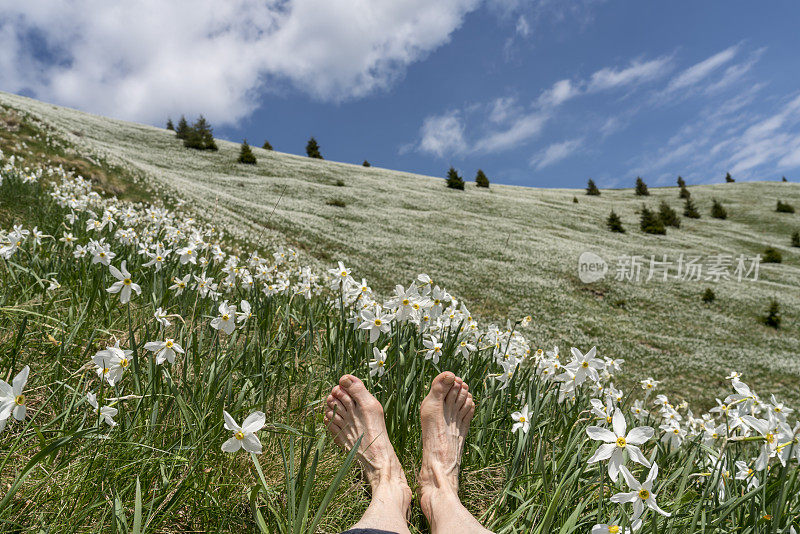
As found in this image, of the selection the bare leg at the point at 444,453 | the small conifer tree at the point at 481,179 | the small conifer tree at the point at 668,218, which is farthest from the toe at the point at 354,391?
the small conifer tree at the point at 481,179

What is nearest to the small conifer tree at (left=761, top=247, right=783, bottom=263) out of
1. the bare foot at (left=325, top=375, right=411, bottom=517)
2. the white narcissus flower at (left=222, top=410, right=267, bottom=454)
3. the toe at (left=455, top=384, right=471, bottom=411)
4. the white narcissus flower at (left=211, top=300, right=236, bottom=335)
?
the toe at (left=455, top=384, right=471, bottom=411)

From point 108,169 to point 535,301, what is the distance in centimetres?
1846

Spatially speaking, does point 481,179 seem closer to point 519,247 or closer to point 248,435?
point 519,247

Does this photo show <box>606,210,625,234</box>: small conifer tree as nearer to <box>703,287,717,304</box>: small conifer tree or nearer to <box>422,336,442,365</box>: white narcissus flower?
<box>703,287,717,304</box>: small conifer tree

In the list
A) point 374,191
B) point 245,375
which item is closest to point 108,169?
point 245,375

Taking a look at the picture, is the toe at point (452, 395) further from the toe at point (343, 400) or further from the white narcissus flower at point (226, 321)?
the white narcissus flower at point (226, 321)

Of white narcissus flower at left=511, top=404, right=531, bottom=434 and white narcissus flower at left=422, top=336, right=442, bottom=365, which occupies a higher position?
white narcissus flower at left=422, top=336, right=442, bottom=365

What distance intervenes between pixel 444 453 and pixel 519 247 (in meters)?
23.8

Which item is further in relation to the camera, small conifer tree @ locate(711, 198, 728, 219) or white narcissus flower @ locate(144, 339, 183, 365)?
small conifer tree @ locate(711, 198, 728, 219)

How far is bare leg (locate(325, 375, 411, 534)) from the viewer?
214 centimetres

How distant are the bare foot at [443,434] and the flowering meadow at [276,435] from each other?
14 cm

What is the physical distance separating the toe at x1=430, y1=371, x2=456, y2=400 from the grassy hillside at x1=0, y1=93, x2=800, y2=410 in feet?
7.50

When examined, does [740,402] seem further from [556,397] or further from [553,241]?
[553,241]

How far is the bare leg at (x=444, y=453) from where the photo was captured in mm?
2186
